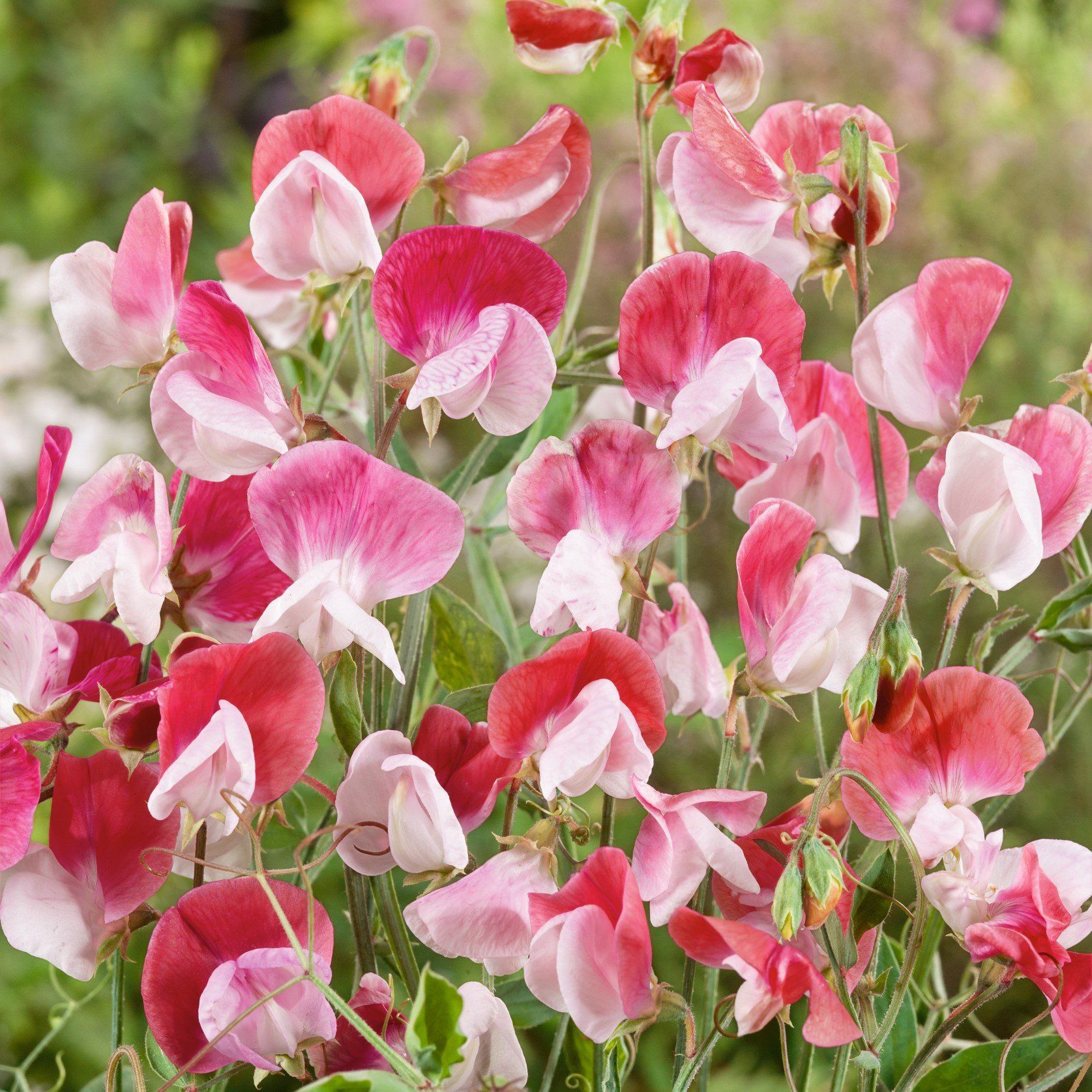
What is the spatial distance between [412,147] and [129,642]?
173 millimetres

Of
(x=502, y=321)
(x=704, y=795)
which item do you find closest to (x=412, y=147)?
(x=502, y=321)

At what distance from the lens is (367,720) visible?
0.38m

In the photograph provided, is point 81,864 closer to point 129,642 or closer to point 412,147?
point 129,642

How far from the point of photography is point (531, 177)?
38cm

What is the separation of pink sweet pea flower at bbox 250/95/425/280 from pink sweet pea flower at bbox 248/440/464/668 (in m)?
0.07

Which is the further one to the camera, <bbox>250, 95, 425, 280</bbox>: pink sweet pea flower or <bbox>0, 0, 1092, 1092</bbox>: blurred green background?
<bbox>0, 0, 1092, 1092</bbox>: blurred green background

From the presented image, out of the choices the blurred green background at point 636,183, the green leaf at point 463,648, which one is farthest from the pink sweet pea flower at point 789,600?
the blurred green background at point 636,183

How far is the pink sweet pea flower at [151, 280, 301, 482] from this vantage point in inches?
12.4

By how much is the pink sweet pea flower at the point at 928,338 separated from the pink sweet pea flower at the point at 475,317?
0.31 feet

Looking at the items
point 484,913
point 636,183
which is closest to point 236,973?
point 484,913

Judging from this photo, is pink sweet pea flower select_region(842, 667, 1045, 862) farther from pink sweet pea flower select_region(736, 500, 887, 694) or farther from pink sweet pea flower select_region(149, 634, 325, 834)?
pink sweet pea flower select_region(149, 634, 325, 834)

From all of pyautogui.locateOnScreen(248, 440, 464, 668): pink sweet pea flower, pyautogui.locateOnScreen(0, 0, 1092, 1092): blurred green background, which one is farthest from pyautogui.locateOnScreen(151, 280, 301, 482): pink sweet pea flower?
pyautogui.locateOnScreen(0, 0, 1092, 1092): blurred green background

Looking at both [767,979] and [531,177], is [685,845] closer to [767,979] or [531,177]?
[767,979]

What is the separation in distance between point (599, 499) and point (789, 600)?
0.06 m
